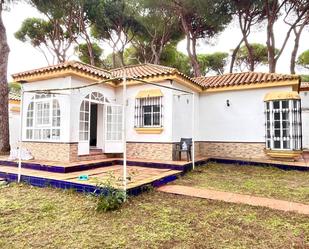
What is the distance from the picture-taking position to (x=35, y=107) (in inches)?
433

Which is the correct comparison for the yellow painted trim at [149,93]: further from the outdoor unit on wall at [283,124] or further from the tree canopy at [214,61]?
the tree canopy at [214,61]

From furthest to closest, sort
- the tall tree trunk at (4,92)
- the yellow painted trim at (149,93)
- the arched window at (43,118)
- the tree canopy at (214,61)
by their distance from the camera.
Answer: the tree canopy at (214,61)
the tall tree trunk at (4,92)
the yellow painted trim at (149,93)
the arched window at (43,118)

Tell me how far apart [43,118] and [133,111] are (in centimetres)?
405

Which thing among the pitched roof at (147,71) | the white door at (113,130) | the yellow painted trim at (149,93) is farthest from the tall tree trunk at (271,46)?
the white door at (113,130)

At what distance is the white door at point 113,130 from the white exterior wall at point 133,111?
1.71ft

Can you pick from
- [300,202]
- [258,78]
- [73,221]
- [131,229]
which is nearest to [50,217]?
[73,221]

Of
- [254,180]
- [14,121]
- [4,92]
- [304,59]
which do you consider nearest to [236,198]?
[254,180]

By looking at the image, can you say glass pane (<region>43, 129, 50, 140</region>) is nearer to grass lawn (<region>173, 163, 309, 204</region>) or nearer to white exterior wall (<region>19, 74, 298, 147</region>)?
white exterior wall (<region>19, 74, 298, 147</region>)

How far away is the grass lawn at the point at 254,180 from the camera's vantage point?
694cm

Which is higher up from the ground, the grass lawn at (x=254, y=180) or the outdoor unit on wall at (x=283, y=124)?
the outdoor unit on wall at (x=283, y=124)

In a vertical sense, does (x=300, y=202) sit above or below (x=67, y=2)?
Answer: below

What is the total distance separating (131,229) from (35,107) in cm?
861

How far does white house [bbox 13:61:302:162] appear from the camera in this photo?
33.3ft

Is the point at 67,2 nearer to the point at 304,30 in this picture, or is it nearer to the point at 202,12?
the point at 202,12
